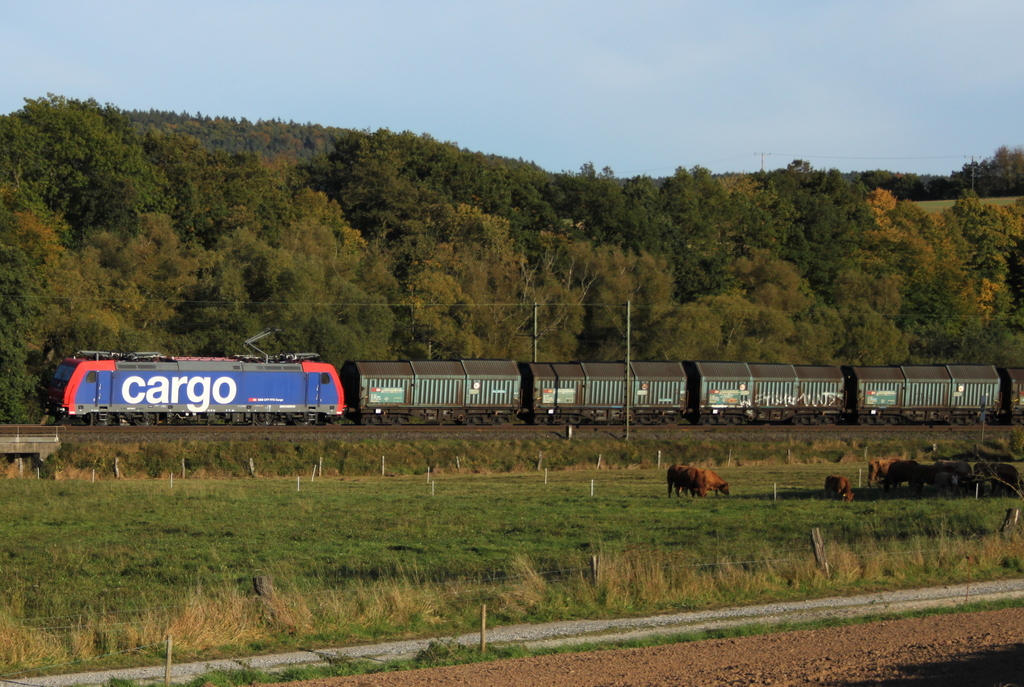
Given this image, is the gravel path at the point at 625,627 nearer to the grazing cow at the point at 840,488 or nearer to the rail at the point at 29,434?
the grazing cow at the point at 840,488

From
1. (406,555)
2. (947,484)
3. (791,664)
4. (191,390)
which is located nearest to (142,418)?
(191,390)

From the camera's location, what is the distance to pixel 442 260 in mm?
84688

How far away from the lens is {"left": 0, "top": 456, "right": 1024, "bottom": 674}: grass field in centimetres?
1655

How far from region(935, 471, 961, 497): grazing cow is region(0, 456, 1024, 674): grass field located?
170 centimetres

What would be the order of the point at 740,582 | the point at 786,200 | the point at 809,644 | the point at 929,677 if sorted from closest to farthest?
the point at 929,677 → the point at 809,644 → the point at 740,582 → the point at 786,200

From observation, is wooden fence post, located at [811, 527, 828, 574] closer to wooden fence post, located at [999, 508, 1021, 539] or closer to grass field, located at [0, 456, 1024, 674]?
grass field, located at [0, 456, 1024, 674]

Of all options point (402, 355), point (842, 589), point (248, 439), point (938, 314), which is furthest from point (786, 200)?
point (842, 589)

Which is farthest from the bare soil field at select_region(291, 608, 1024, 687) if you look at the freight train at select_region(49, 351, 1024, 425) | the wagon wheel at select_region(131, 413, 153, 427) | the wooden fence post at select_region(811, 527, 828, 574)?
the wagon wheel at select_region(131, 413, 153, 427)

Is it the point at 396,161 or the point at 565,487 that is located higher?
the point at 396,161

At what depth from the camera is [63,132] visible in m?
82.3

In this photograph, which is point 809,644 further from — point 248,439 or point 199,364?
point 199,364

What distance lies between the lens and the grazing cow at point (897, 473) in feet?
124

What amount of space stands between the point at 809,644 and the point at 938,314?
93.8m

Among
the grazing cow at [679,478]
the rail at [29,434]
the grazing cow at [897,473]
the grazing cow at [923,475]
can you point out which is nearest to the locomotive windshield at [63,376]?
the rail at [29,434]
